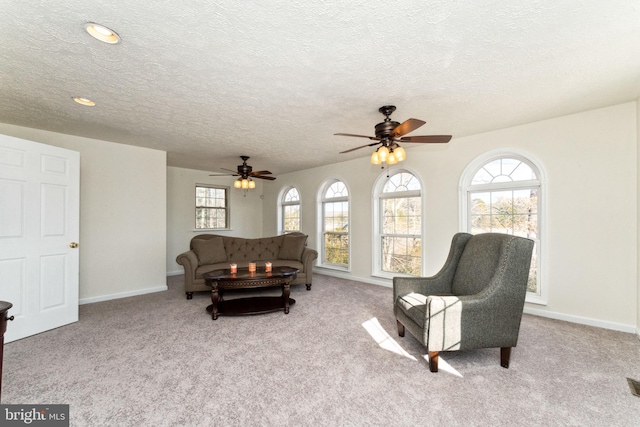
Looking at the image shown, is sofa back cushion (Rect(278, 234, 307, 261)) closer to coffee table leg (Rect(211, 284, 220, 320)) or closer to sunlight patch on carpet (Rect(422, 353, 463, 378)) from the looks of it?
coffee table leg (Rect(211, 284, 220, 320))

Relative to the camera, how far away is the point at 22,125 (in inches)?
137

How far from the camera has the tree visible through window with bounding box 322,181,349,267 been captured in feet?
19.0

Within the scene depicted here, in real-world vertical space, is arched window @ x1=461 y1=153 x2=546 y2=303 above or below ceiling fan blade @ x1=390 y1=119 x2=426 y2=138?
below

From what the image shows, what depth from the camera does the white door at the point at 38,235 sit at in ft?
8.99

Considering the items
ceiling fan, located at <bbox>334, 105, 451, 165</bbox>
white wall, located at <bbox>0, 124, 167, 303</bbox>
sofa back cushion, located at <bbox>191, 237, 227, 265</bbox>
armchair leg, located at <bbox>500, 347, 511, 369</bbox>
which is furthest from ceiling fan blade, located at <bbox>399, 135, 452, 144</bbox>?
white wall, located at <bbox>0, 124, 167, 303</bbox>

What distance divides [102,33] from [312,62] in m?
1.44

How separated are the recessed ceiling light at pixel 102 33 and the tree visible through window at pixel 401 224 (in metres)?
4.24

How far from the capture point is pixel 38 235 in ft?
9.71

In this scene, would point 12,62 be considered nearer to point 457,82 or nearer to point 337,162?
point 457,82

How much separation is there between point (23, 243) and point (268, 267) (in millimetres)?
2696

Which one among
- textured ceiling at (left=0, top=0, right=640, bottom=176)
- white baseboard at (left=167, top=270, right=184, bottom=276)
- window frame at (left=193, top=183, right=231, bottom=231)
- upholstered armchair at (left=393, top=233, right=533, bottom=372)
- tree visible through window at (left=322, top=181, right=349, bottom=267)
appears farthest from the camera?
window frame at (left=193, top=183, right=231, bottom=231)

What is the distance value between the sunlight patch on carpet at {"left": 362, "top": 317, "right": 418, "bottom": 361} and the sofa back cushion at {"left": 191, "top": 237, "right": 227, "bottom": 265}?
305 centimetres

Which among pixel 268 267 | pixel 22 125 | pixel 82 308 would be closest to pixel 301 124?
pixel 268 267

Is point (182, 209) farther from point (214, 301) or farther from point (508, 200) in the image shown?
point (508, 200)
